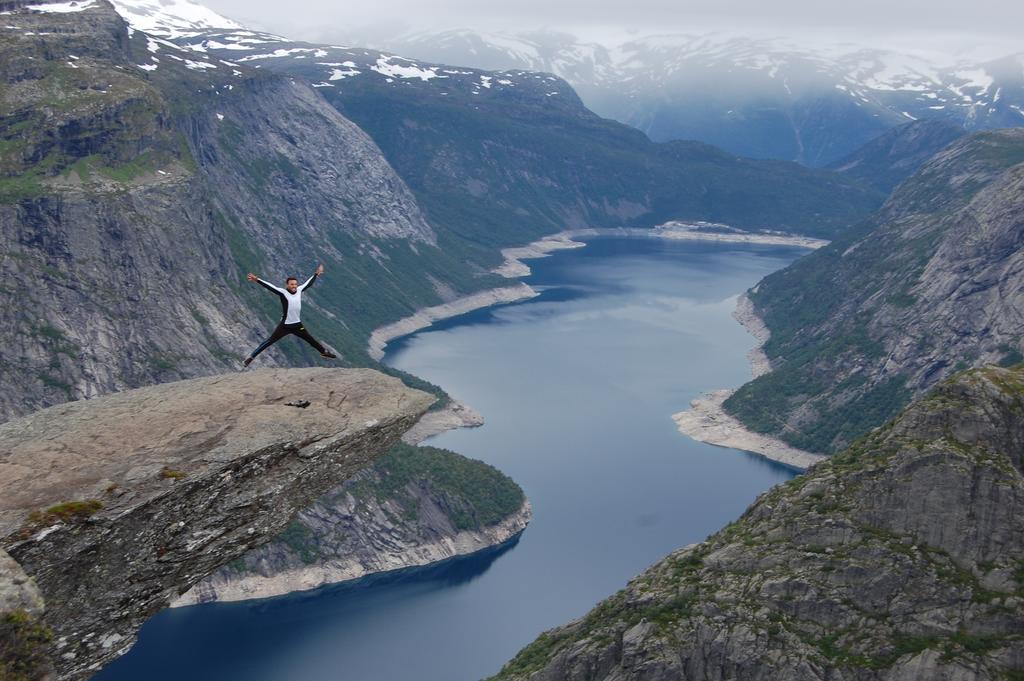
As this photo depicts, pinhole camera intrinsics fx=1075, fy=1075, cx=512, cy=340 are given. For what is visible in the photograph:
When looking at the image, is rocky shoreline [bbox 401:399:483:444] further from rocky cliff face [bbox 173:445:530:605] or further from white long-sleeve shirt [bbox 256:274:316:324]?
white long-sleeve shirt [bbox 256:274:316:324]

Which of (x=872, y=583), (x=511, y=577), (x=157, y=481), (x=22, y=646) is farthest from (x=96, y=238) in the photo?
(x=22, y=646)

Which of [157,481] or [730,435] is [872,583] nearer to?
[157,481]

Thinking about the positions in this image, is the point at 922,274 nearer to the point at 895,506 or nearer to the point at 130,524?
the point at 895,506

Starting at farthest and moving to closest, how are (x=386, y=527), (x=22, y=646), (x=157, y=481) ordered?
(x=386, y=527)
(x=157, y=481)
(x=22, y=646)

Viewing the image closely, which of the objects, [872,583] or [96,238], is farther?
[96,238]

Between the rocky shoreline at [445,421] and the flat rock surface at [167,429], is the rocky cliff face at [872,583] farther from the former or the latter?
the rocky shoreline at [445,421]

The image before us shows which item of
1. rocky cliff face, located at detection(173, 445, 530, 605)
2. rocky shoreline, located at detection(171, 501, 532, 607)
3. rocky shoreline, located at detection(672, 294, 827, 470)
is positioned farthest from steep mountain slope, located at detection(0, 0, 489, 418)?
rocky shoreline, located at detection(672, 294, 827, 470)

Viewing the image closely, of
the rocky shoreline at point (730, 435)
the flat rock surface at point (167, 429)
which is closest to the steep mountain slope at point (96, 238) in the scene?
the rocky shoreline at point (730, 435)

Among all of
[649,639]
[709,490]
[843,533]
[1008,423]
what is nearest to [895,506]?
[843,533]
